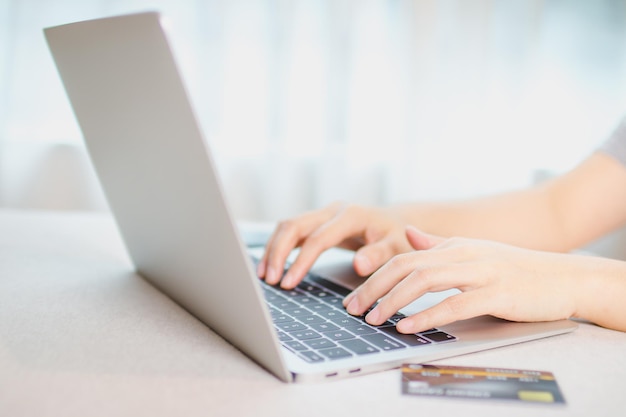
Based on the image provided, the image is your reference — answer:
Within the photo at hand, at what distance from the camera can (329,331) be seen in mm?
608

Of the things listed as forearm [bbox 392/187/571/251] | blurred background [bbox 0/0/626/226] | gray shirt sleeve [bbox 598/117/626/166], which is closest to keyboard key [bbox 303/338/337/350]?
forearm [bbox 392/187/571/251]

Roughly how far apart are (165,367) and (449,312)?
265 mm

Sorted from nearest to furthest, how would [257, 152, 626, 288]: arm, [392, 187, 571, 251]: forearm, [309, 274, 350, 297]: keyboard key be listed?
1. [309, 274, 350, 297]: keyboard key
2. [257, 152, 626, 288]: arm
3. [392, 187, 571, 251]: forearm

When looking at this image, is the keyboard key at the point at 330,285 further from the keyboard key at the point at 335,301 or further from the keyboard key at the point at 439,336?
the keyboard key at the point at 439,336

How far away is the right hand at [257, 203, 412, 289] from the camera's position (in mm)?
836

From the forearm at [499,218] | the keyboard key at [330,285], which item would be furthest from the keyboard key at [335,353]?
the forearm at [499,218]

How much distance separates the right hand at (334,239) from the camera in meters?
0.84

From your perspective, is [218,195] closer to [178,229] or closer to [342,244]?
[178,229]

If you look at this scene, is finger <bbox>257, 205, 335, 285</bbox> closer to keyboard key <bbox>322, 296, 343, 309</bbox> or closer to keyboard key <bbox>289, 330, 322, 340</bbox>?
keyboard key <bbox>322, 296, 343, 309</bbox>

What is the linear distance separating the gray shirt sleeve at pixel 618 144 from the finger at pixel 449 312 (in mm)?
608

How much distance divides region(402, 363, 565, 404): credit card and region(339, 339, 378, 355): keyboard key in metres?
0.03

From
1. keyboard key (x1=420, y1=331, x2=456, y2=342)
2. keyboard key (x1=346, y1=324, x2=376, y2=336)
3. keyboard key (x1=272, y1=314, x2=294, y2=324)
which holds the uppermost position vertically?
keyboard key (x1=272, y1=314, x2=294, y2=324)

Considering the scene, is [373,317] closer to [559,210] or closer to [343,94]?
[559,210]

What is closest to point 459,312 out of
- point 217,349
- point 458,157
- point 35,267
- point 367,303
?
point 367,303
